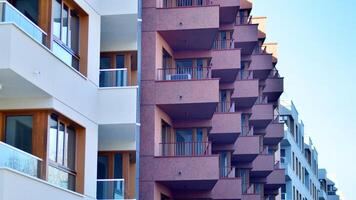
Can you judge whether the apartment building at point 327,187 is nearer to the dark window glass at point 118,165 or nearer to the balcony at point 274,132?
the balcony at point 274,132

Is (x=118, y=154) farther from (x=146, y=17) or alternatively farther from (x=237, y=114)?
(x=237, y=114)

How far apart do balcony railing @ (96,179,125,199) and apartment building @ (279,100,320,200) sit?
40.9m

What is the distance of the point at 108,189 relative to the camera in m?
25.2

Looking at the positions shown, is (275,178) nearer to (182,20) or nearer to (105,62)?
(182,20)

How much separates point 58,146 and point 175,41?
15.3 meters

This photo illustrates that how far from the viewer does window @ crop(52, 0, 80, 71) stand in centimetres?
2184

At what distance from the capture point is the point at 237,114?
41.6 metres

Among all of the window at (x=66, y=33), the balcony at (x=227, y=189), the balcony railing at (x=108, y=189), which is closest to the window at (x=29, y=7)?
the window at (x=66, y=33)

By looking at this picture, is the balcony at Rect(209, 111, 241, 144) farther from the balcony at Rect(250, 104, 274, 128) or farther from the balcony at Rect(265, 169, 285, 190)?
the balcony at Rect(265, 169, 285, 190)

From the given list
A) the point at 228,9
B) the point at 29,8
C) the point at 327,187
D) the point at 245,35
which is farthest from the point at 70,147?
the point at 327,187

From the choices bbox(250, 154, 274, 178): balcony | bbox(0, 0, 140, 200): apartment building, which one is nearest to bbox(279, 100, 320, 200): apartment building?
bbox(250, 154, 274, 178): balcony

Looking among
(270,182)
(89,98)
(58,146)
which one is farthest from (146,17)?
(270,182)

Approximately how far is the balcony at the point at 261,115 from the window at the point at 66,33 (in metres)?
31.2

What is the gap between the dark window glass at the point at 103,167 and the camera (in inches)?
1093
